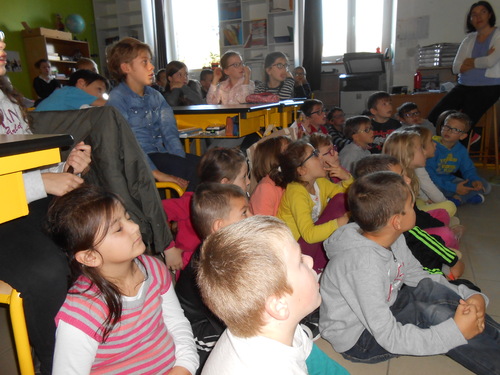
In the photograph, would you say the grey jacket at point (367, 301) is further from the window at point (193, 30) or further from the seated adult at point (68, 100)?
the window at point (193, 30)

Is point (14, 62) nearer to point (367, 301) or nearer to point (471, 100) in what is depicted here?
point (471, 100)

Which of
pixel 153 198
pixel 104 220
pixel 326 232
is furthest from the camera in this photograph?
pixel 326 232

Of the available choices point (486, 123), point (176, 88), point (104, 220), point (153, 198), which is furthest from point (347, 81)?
point (104, 220)

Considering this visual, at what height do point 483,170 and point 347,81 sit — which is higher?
point 347,81

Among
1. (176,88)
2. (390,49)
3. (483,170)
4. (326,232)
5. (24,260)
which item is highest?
(390,49)

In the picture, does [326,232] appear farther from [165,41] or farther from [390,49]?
[165,41]

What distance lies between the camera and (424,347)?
1179 mm

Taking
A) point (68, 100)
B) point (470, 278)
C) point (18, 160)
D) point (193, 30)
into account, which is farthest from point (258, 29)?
point (18, 160)

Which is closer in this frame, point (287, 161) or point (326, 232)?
point (326, 232)

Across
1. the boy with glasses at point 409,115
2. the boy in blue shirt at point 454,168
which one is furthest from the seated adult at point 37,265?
the boy with glasses at point 409,115

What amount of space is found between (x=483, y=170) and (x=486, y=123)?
1.77ft

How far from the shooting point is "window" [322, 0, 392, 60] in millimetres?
6336

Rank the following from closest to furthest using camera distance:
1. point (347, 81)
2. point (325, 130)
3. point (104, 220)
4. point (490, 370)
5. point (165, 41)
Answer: point (104, 220) → point (490, 370) → point (325, 130) → point (347, 81) → point (165, 41)

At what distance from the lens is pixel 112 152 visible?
4.29 ft
